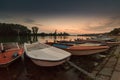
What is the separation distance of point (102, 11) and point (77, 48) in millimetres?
8990

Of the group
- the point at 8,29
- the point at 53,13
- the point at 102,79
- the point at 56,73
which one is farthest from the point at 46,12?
the point at 8,29

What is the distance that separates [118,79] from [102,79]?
0.61 metres

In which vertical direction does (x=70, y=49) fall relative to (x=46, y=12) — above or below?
below

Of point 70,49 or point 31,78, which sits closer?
point 31,78

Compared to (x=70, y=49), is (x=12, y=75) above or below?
below

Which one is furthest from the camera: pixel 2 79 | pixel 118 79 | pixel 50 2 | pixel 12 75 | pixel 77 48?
pixel 50 2

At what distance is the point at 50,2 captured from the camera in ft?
43.3

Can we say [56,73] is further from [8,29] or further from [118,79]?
[8,29]

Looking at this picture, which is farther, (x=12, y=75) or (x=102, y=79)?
(x=12, y=75)

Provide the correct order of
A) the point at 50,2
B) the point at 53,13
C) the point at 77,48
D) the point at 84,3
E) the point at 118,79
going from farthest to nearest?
the point at 53,13 < the point at 50,2 < the point at 84,3 < the point at 77,48 < the point at 118,79

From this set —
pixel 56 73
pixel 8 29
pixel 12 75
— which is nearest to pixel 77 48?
pixel 56 73

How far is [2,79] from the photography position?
4.86m

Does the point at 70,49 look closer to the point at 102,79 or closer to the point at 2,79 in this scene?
the point at 102,79

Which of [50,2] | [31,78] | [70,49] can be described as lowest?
[31,78]
